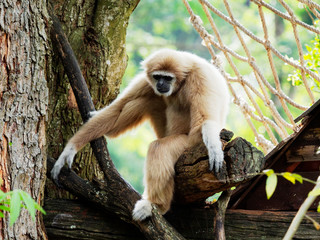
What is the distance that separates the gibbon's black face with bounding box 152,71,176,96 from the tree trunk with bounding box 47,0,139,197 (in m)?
0.52

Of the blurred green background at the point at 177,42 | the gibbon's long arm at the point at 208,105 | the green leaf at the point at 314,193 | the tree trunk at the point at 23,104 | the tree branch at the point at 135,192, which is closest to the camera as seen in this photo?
the green leaf at the point at 314,193

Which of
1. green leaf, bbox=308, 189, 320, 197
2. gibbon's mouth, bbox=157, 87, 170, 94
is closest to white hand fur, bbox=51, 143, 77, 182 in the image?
gibbon's mouth, bbox=157, 87, 170, 94

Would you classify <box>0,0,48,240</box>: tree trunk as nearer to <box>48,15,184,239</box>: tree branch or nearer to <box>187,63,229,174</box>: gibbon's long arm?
<box>48,15,184,239</box>: tree branch

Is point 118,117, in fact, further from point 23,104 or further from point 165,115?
point 23,104

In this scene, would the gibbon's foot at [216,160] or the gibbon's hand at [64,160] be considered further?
the gibbon's hand at [64,160]

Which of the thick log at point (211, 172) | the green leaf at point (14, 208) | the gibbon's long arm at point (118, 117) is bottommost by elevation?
the thick log at point (211, 172)

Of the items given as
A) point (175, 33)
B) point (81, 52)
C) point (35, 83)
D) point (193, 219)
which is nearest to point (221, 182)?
point (193, 219)

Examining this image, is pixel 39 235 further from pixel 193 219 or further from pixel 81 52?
pixel 81 52

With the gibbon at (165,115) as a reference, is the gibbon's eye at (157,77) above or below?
above

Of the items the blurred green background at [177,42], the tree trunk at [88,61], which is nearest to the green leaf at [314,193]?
the tree trunk at [88,61]

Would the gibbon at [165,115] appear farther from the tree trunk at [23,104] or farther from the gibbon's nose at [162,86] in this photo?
the tree trunk at [23,104]

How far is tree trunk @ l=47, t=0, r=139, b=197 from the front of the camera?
4.35 metres

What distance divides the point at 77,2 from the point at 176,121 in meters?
1.67

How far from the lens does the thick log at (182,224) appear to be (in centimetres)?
343
